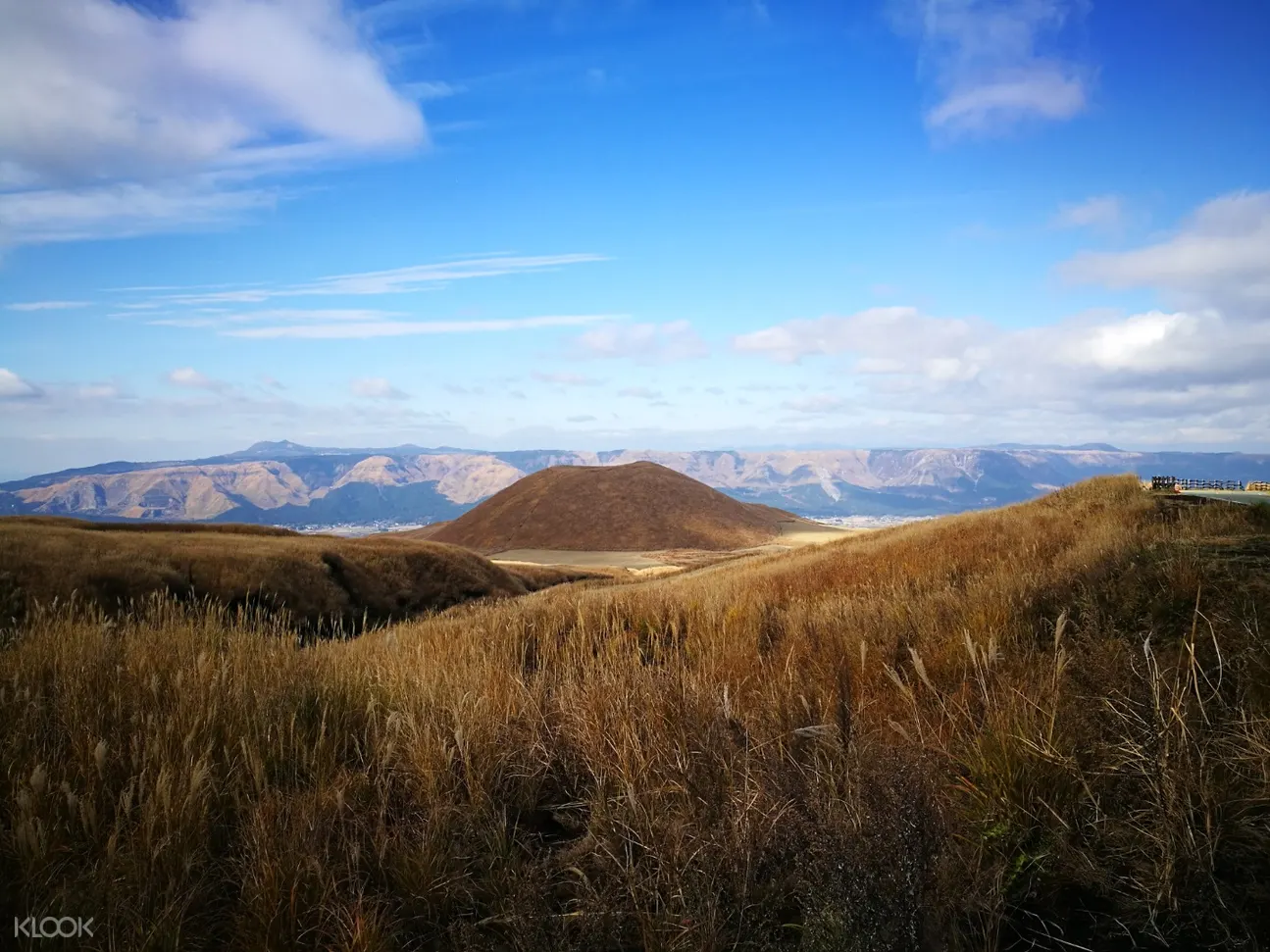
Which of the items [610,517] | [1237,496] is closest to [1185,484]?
[1237,496]

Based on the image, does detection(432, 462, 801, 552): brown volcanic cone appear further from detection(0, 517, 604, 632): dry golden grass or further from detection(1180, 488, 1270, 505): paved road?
detection(1180, 488, 1270, 505): paved road

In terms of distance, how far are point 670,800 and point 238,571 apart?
1965 cm

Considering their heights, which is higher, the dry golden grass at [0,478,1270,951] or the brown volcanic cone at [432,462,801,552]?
the dry golden grass at [0,478,1270,951]

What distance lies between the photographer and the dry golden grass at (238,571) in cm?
1457

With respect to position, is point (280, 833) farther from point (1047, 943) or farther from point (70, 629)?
point (70, 629)

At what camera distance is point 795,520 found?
333ft

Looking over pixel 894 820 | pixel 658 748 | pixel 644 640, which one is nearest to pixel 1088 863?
pixel 894 820

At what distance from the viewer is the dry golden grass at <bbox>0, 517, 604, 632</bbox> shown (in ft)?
47.8

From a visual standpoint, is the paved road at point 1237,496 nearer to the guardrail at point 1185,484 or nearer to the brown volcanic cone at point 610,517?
the guardrail at point 1185,484

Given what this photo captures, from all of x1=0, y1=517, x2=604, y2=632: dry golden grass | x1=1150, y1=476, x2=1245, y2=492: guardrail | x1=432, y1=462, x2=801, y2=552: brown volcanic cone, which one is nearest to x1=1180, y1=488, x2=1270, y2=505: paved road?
x1=1150, y1=476, x2=1245, y2=492: guardrail

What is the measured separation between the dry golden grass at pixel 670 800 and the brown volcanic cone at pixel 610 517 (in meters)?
79.2

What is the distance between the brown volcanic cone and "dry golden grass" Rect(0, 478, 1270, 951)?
79.2m

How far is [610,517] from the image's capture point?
9156cm

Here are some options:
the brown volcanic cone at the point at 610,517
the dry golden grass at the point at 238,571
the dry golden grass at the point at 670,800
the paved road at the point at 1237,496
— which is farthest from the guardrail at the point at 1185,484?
the brown volcanic cone at the point at 610,517
